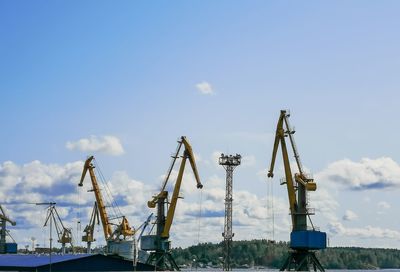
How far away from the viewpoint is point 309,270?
147 metres

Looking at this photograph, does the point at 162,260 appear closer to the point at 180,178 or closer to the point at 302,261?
the point at 180,178

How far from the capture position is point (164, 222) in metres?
180

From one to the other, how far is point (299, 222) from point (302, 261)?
28.3ft

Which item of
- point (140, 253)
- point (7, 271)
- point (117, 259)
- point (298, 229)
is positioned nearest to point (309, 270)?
point (298, 229)

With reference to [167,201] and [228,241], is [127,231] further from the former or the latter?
[228,241]

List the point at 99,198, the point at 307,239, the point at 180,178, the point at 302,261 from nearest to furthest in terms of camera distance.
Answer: the point at 307,239 → the point at 302,261 → the point at 180,178 → the point at 99,198

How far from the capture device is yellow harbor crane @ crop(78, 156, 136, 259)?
179 meters

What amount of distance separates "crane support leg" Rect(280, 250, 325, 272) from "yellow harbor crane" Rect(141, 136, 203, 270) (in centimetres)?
3471

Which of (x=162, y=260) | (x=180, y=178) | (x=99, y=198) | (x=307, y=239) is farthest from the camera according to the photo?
(x=99, y=198)

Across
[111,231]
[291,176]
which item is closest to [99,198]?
[111,231]

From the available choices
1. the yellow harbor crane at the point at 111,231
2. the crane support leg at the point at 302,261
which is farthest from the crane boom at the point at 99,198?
the crane support leg at the point at 302,261

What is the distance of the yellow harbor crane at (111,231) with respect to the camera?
179 metres

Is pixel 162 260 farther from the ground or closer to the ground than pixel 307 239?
closer to the ground

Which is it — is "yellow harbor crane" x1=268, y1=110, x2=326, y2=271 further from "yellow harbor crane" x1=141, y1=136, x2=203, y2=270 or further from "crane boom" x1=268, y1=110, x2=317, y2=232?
"yellow harbor crane" x1=141, y1=136, x2=203, y2=270
